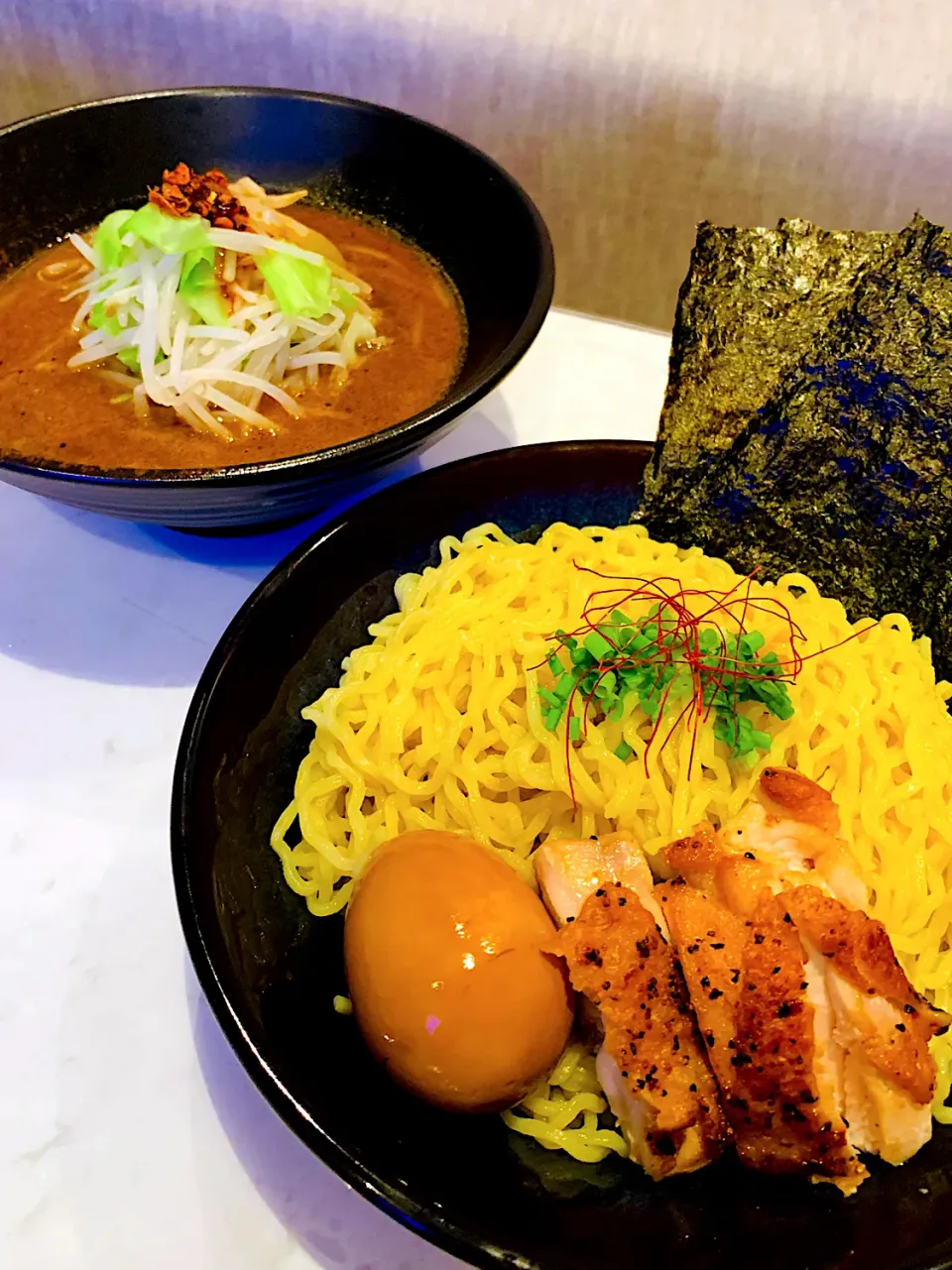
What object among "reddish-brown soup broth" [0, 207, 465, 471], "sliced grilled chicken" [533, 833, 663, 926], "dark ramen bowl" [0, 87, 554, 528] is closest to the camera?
"sliced grilled chicken" [533, 833, 663, 926]

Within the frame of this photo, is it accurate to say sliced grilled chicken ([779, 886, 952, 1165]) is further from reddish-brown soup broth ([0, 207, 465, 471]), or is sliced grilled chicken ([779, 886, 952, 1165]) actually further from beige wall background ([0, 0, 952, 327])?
beige wall background ([0, 0, 952, 327])

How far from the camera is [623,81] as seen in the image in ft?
8.01

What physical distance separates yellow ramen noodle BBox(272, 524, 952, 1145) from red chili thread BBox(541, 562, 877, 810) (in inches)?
0.6

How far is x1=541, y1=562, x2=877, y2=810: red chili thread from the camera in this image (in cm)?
141

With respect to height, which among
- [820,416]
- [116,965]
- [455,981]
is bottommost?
[116,965]

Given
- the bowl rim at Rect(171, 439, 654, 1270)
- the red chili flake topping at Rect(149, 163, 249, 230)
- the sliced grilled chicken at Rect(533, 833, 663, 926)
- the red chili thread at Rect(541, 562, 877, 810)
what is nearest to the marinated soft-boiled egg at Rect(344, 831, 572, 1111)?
the sliced grilled chicken at Rect(533, 833, 663, 926)

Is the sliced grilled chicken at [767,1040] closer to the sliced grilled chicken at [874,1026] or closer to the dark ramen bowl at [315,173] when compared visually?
the sliced grilled chicken at [874,1026]

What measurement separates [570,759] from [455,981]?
373 millimetres

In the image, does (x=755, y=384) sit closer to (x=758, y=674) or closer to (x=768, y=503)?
(x=768, y=503)

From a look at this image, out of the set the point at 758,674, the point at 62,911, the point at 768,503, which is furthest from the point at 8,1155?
the point at 768,503

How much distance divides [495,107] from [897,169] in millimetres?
1014

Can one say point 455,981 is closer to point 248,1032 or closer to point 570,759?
point 248,1032

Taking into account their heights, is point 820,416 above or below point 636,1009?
above

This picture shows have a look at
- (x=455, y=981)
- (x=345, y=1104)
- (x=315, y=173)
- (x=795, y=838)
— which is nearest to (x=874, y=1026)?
(x=795, y=838)
